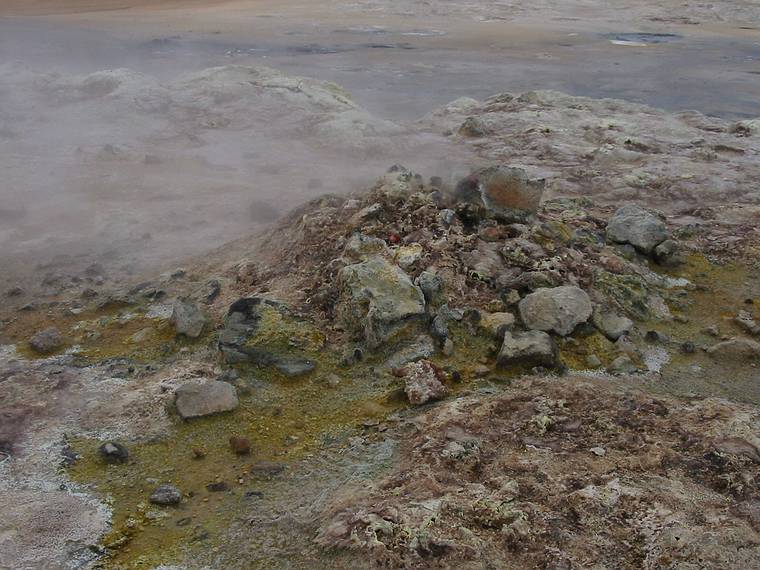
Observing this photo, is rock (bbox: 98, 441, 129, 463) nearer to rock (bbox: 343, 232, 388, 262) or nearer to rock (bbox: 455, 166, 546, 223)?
rock (bbox: 343, 232, 388, 262)

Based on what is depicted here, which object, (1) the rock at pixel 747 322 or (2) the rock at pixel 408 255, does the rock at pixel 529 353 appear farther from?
(1) the rock at pixel 747 322

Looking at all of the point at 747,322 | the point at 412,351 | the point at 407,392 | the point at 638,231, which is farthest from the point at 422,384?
the point at 638,231

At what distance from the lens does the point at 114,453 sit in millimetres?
3660

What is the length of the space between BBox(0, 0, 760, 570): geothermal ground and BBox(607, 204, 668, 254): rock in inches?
0.7

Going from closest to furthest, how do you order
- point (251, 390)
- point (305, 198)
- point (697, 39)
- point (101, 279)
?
point (251, 390) < point (101, 279) < point (305, 198) < point (697, 39)

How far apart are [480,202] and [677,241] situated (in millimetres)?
1814

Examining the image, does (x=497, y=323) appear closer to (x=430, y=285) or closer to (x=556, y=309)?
(x=556, y=309)

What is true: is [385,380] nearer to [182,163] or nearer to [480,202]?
[480,202]

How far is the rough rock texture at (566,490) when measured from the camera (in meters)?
2.89

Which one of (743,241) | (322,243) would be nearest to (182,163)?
(322,243)

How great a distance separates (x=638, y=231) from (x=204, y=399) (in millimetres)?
→ 3531

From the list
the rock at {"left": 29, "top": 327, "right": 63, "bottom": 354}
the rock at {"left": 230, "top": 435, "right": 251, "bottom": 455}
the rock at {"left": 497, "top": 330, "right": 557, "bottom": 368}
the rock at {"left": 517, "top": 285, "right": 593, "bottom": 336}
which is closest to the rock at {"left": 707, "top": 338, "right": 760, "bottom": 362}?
the rock at {"left": 517, "top": 285, "right": 593, "bottom": 336}

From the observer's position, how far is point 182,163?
9023 millimetres

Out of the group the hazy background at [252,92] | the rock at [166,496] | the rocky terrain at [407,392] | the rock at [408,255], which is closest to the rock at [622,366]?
the rocky terrain at [407,392]
